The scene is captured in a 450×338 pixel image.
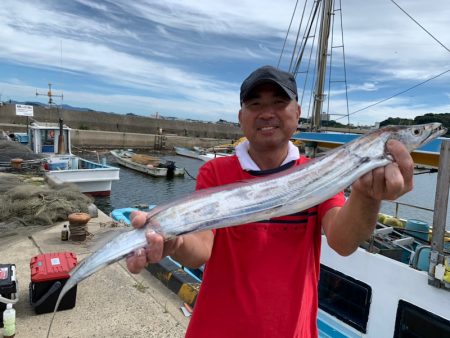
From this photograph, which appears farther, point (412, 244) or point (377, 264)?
point (412, 244)

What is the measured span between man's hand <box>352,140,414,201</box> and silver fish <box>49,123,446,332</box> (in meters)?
0.05

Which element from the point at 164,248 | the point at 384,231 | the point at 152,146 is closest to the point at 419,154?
the point at 384,231

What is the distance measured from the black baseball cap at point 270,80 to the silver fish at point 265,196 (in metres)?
0.48

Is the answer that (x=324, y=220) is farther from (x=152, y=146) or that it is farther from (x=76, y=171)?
(x=152, y=146)

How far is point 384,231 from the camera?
7.12 metres

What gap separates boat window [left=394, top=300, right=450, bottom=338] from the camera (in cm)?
449

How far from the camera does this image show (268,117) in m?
2.19

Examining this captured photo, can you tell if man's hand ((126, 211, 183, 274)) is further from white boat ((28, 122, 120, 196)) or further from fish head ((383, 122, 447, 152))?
white boat ((28, 122, 120, 196))

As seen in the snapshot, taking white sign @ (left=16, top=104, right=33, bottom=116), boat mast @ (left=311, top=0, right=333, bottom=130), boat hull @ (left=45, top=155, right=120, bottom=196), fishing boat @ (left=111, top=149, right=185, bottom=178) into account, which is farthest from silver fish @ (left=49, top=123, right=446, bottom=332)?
fishing boat @ (left=111, top=149, right=185, bottom=178)

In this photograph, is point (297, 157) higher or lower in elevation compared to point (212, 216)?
higher

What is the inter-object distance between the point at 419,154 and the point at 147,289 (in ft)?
15.2

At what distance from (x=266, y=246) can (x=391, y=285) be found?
13.2 feet

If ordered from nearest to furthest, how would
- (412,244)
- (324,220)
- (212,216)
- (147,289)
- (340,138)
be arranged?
(212,216) < (324,220) < (147,289) < (340,138) < (412,244)

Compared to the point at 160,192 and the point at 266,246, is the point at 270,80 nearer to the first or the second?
the point at 266,246
